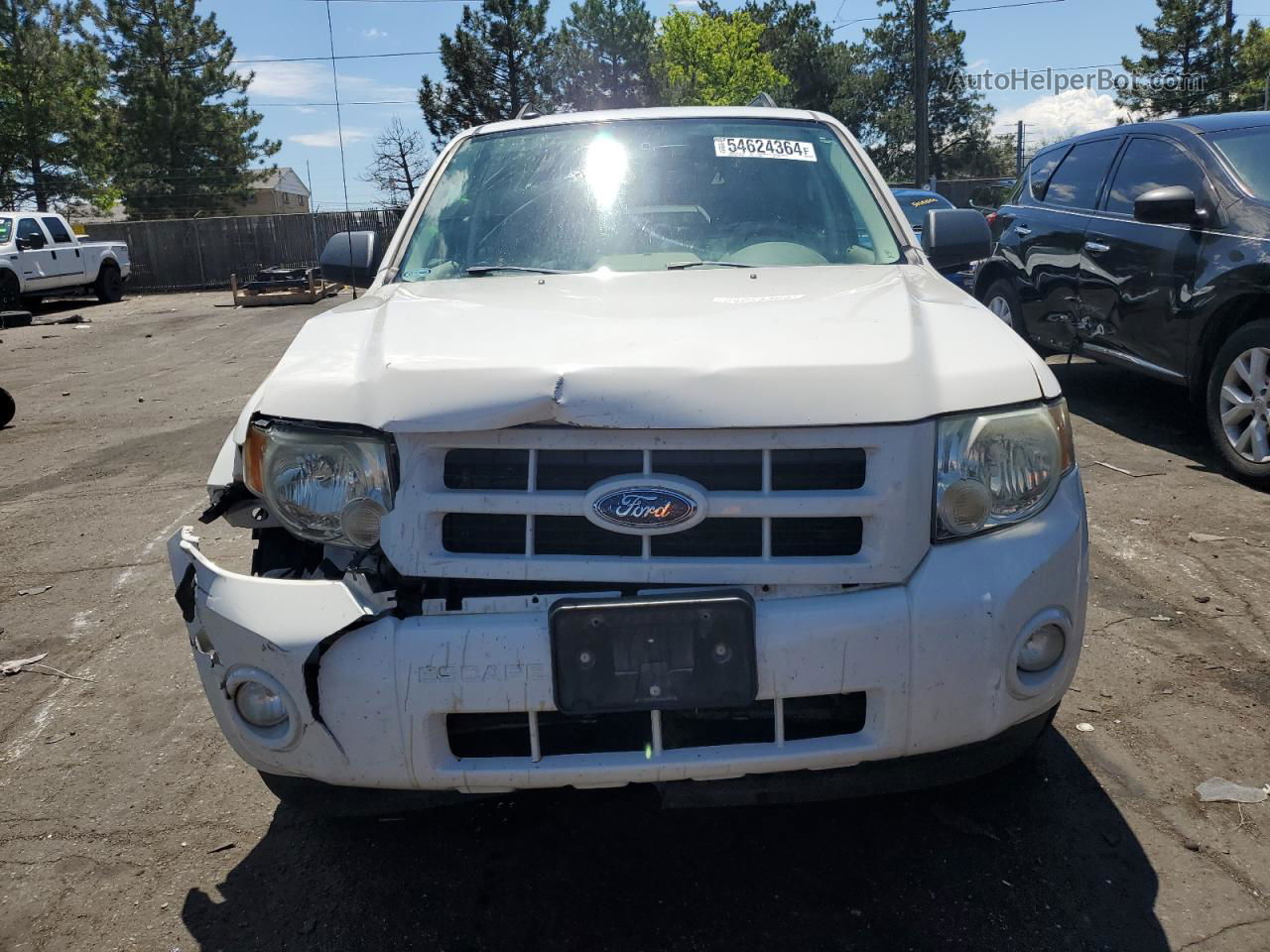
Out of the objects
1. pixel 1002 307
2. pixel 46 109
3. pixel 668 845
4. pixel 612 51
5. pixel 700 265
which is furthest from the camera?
pixel 612 51

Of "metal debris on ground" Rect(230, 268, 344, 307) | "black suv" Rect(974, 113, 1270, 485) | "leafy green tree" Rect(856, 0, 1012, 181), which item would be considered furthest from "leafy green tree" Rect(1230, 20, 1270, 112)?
"black suv" Rect(974, 113, 1270, 485)

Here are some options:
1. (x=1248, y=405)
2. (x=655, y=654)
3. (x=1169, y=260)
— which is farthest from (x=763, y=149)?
(x=1169, y=260)

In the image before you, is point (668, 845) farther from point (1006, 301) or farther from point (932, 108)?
point (932, 108)

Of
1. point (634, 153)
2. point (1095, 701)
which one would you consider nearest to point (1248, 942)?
point (1095, 701)

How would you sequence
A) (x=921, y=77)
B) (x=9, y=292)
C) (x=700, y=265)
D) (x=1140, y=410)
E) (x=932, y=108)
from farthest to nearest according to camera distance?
(x=932, y=108), (x=921, y=77), (x=9, y=292), (x=1140, y=410), (x=700, y=265)

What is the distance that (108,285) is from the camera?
24.3m

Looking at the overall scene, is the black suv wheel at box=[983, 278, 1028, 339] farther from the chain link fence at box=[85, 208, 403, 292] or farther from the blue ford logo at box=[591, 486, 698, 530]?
the chain link fence at box=[85, 208, 403, 292]

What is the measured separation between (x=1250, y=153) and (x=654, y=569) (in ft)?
17.1

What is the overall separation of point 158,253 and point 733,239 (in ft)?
97.5

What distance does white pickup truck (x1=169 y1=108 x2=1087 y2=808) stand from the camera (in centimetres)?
201

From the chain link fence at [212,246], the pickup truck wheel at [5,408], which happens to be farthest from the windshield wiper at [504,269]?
the chain link fence at [212,246]

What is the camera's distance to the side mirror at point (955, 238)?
11.9 ft

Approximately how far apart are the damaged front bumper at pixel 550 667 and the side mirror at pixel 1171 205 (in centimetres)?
407

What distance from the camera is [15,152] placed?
41031mm
